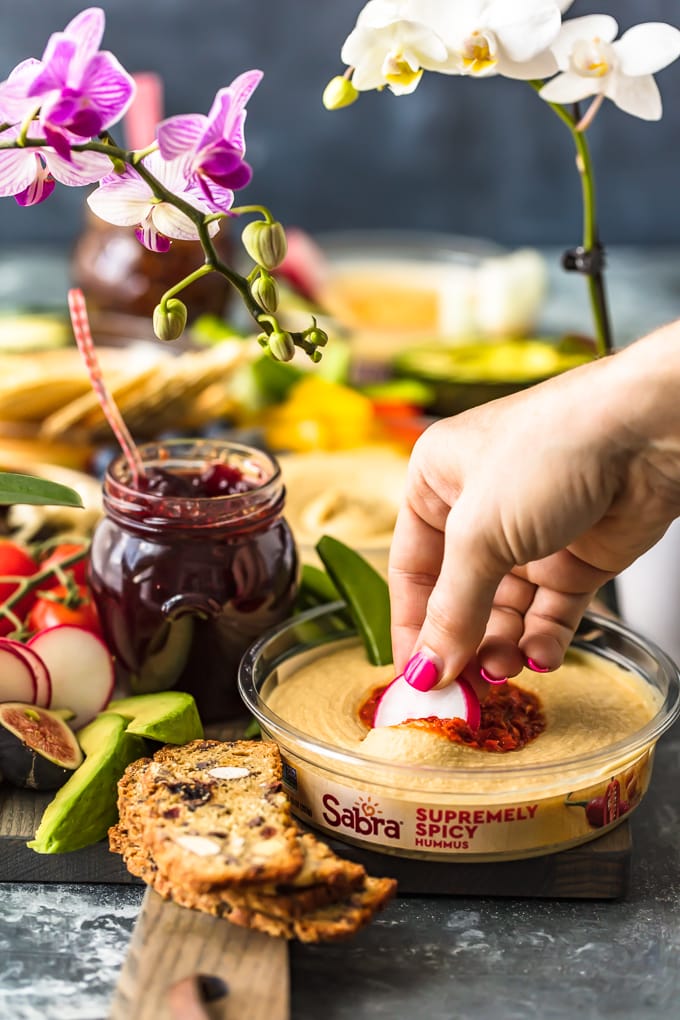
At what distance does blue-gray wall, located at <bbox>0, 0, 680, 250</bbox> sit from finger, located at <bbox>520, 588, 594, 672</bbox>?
9.86ft

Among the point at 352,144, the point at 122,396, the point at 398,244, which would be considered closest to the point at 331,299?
the point at 398,244

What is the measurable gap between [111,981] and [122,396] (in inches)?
45.3

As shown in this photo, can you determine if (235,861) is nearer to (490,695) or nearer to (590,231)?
(490,695)

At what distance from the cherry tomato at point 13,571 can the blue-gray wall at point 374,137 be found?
2.71 metres

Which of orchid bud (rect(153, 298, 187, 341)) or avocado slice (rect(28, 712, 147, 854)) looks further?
avocado slice (rect(28, 712, 147, 854))

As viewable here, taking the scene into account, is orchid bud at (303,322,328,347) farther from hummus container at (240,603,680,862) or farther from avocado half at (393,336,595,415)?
avocado half at (393,336,595,415)

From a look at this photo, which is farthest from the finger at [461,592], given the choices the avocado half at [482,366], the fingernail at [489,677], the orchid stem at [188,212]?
the avocado half at [482,366]

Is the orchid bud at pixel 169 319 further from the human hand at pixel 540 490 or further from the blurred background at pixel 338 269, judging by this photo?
the human hand at pixel 540 490

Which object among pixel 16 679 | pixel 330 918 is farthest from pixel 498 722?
pixel 16 679

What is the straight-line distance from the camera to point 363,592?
1.50m

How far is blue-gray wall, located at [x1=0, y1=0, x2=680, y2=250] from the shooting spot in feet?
13.1

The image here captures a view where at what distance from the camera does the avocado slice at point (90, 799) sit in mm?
1220

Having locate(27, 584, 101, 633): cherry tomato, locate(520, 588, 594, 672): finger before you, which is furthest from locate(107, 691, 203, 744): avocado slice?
locate(520, 588, 594, 672): finger

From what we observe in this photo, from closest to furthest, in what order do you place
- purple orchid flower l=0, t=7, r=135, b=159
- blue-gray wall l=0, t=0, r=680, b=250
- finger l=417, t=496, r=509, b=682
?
purple orchid flower l=0, t=7, r=135, b=159 → finger l=417, t=496, r=509, b=682 → blue-gray wall l=0, t=0, r=680, b=250
